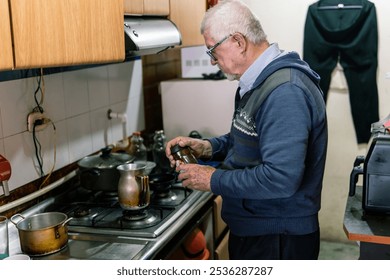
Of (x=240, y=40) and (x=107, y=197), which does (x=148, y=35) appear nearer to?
(x=240, y=40)

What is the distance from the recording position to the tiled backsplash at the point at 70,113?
6.06ft

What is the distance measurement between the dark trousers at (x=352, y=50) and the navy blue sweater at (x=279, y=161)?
185 cm

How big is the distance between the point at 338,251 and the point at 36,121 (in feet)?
7.87

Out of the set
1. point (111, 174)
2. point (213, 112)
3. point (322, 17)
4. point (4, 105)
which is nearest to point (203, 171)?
point (111, 174)

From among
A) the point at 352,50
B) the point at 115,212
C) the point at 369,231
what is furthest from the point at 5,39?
the point at 352,50

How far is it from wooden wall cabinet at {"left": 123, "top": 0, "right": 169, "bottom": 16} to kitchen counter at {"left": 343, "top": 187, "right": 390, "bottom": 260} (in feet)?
3.63

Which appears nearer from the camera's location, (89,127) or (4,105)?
(4,105)

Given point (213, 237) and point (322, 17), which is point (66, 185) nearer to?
point (213, 237)

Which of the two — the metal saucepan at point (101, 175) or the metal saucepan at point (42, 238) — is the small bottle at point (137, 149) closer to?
the metal saucepan at point (101, 175)

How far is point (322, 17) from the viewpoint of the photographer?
3305 mm

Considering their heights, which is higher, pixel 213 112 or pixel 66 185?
pixel 213 112

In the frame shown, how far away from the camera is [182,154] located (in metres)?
1.75

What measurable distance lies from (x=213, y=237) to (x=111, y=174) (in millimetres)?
660
